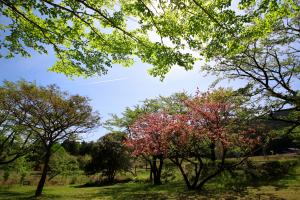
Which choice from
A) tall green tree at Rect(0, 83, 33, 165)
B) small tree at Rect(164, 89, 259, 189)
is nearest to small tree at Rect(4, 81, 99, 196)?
tall green tree at Rect(0, 83, 33, 165)

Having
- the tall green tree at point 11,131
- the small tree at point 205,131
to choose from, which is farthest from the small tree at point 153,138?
the tall green tree at point 11,131

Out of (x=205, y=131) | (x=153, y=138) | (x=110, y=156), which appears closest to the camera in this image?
(x=205, y=131)

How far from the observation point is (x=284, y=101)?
66.0 ft

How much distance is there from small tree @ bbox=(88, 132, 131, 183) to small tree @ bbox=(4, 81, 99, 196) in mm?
14504

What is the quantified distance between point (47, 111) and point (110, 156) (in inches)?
677

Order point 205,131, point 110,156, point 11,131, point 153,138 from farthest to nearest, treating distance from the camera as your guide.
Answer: point 110,156 < point 11,131 < point 153,138 < point 205,131

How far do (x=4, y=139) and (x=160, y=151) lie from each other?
2006 cm

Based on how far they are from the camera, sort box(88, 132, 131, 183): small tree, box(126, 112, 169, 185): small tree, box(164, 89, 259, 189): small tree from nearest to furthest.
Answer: box(164, 89, 259, 189): small tree → box(126, 112, 169, 185): small tree → box(88, 132, 131, 183): small tree

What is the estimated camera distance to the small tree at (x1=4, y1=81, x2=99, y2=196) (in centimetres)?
2352

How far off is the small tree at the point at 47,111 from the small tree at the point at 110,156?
14504mm

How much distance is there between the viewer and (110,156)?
3900 centimetres

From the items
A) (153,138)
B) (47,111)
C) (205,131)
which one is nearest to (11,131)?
(47,111)

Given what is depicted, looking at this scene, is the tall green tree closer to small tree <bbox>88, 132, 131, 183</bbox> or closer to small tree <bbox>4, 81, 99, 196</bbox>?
small tree <bbox>4, 81, 99, 196</bbox>

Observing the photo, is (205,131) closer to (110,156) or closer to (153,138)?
(153,138)
